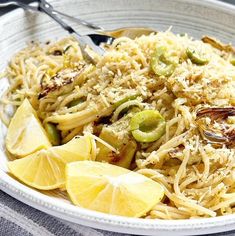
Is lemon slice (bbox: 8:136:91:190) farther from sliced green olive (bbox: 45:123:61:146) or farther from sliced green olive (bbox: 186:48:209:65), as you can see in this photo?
sliced green olive (bbox: 186:48:209:65)

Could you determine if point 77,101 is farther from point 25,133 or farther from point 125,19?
point 125,19

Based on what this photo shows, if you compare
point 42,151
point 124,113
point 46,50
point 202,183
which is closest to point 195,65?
point 124,113

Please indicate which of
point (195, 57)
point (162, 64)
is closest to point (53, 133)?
point (162, 64)

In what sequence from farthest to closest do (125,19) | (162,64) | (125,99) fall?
(125,19), (162,64), (125,99)

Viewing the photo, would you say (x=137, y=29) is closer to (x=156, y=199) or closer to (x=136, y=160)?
(x=136, y=160)

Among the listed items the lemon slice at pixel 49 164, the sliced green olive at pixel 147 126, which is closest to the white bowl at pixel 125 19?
the lemon slice at pixel 49 164

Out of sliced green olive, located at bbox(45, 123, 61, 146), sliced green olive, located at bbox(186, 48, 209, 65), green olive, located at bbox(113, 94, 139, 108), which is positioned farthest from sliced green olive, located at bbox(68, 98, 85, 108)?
sliced green olive, located at bbox(186, 48, 209, 65)

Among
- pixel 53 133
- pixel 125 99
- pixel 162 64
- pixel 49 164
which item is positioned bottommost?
pixel 53 133
